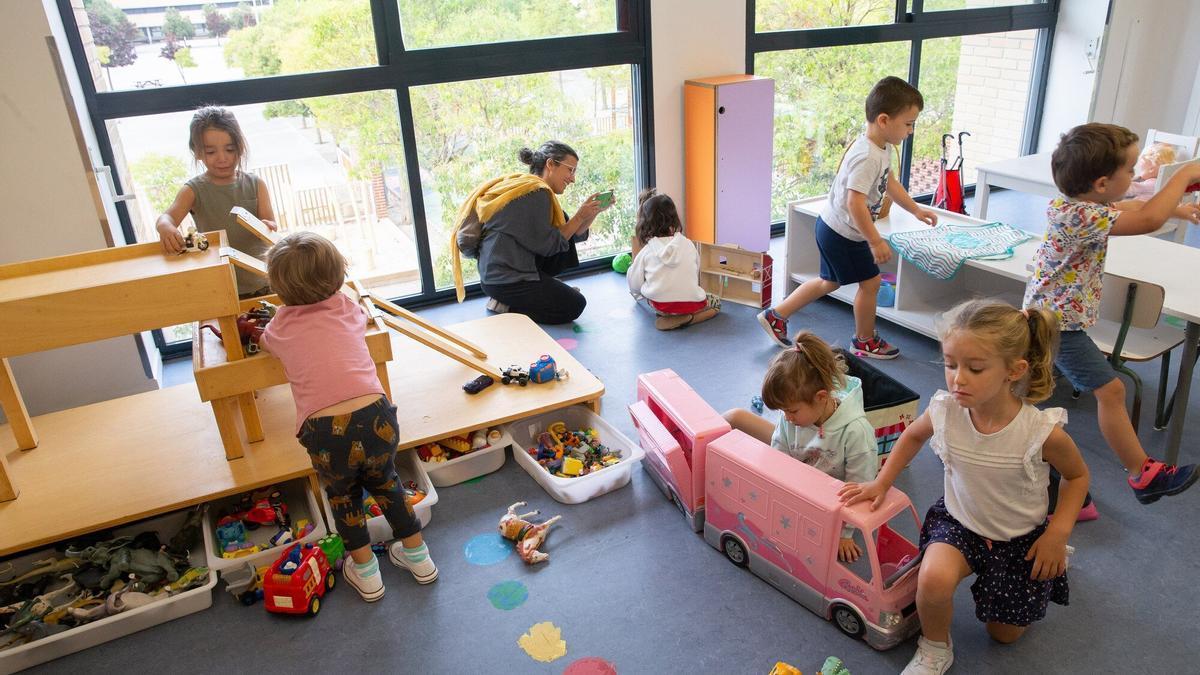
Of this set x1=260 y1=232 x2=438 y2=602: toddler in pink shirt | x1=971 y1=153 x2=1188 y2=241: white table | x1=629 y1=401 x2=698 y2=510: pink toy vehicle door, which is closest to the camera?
x1=260 y1=232 x2=438 y2=602: toddler in pink shirt

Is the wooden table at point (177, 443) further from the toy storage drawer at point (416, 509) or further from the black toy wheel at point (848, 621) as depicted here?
the black toy wheel at point (848, 621)

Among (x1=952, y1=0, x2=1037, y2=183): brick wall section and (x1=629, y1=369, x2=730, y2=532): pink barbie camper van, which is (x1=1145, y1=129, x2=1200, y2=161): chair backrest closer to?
(x1=952, y1=0, x2=1037, y2=183): brick wall section

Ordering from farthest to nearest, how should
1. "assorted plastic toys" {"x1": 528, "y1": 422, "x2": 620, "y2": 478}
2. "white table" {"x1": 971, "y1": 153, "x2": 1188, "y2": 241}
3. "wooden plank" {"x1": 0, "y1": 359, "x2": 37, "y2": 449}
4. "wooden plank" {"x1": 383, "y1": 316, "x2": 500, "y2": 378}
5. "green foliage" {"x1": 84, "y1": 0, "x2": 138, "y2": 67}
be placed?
"white table" {"x1": 971, "y1": 153, "x2": 1188, "y2": 241}, "green foliage" {"x1": 84, "y1": 0, "x2": 138, "y2": 67}, "wooden plank" {"x1": 383, "y1": 316, "x2": 500, "y2": 378}, "assorted plastic toys" {"x1": 528, "y1": 422, "x2": 620, "y2": 478}, "wooden plank" {"x1": 0, "y1": 359, "x2": 37, "y2": 449}

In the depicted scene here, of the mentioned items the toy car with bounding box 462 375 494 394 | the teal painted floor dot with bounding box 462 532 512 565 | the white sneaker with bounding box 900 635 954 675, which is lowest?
the teal painted floor dot with bounding box 462 532 512 565

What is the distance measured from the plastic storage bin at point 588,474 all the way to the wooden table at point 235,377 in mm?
571

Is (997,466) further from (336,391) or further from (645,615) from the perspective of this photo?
(336,391)

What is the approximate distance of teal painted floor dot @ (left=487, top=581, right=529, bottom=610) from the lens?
2422 mm

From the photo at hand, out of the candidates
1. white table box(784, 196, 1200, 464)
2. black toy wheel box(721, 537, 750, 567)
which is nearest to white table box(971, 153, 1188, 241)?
white table box(784, 196, 1200, 464)

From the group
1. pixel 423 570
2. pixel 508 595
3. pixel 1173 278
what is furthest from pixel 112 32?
pixel 1173 278

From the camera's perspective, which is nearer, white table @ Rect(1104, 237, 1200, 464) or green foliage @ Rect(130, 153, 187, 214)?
white table @ Rect(1104, 237, 1200, 464)

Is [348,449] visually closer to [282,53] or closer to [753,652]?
[753,652]

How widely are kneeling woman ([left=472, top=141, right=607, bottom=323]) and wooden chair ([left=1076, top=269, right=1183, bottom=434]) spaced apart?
7.53 ft

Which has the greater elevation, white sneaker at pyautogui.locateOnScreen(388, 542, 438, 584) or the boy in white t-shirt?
the boy in white t-shirt

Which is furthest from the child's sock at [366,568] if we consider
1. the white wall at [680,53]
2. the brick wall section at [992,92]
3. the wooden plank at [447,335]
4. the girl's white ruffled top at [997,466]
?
the brick wall section at [992,92]
